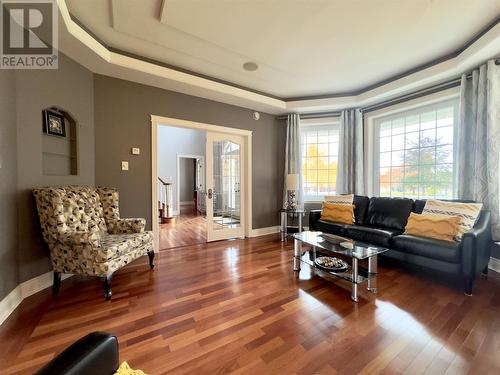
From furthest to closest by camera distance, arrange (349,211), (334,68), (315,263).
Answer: (349,211) < (334,68) < (315,263)

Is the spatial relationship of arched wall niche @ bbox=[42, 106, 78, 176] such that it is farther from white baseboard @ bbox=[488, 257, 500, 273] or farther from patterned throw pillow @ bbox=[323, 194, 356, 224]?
white baseboard @ bbox=[488, 257, 500, 273]

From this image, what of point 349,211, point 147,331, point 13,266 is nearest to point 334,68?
point 349,211

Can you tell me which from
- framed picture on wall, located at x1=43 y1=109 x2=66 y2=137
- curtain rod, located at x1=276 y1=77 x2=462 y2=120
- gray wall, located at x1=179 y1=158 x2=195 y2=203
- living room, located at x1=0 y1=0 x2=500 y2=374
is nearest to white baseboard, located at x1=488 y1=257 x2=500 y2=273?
living room, located at x1=0 y1=0 x2=500 y2=374

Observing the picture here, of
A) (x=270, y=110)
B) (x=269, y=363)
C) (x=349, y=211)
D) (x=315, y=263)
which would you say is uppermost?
(x=270, y=110)

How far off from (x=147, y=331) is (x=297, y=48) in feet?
11.0

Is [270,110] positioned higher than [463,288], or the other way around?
[270,110]

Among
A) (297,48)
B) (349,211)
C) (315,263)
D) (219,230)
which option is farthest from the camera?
Answer: (219,230)

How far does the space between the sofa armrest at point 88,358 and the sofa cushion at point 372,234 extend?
119 inches

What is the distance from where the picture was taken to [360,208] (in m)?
3.74

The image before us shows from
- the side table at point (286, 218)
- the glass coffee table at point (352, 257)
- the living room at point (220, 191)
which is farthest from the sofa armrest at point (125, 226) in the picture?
the side table at point (286, 218)

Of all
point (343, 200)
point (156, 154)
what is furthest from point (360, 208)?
point (156, 154)

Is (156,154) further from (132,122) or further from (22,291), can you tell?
(22,291)

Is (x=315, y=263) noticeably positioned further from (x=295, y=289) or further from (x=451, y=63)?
(x=451, y=63)

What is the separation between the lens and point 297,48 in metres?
2.74
